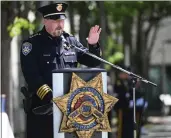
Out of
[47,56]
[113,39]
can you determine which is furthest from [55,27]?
[113,39]

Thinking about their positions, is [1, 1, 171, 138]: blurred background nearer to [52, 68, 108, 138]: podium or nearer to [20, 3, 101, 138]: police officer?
[20, 3, 101, 138]: police officer

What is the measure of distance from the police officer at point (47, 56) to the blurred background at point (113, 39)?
12.0ft

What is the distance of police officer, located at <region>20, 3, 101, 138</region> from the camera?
18.2ft

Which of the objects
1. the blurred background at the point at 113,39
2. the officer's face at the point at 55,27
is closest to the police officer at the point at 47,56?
the officer's face at the point at 55,27

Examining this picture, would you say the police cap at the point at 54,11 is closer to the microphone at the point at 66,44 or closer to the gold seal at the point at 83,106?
the microphone at the point at 66,44

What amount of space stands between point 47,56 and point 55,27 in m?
0.28

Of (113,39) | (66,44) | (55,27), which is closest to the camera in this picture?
(55,27)

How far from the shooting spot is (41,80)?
217 inches

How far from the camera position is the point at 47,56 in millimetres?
5660

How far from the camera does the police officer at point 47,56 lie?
5555 millimetres

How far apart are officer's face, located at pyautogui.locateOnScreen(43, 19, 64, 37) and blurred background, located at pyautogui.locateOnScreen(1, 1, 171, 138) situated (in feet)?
12.5

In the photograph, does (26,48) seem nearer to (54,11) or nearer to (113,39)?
(54,11)

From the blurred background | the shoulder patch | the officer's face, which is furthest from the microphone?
the blurred background

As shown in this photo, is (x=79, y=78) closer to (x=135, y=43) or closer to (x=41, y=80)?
(x=41, y=80)
